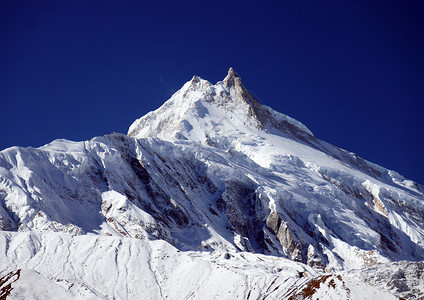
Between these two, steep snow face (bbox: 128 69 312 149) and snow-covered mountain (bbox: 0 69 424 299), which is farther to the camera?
steep snow face (bbox: 128 69 312 149)

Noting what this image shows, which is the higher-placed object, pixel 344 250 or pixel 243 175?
pixel 243 175

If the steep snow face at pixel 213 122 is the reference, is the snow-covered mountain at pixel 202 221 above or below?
below

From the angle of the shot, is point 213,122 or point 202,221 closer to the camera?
point 202,221

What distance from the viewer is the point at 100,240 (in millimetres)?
70750

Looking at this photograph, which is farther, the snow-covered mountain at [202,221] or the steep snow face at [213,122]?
the steep snow face at [213,122]

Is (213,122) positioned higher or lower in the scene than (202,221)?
higher

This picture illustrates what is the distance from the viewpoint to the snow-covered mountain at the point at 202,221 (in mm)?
58594

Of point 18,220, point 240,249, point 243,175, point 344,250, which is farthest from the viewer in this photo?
point 243,175

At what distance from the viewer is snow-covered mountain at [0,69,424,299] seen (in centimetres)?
5859

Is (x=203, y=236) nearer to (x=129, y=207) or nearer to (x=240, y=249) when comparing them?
(x=240, y=249)

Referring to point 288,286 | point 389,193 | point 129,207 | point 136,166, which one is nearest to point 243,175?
point 136,166

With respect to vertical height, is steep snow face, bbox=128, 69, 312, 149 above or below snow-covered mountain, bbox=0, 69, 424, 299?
above

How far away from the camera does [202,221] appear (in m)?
99.8

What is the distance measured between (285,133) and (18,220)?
130 metres
